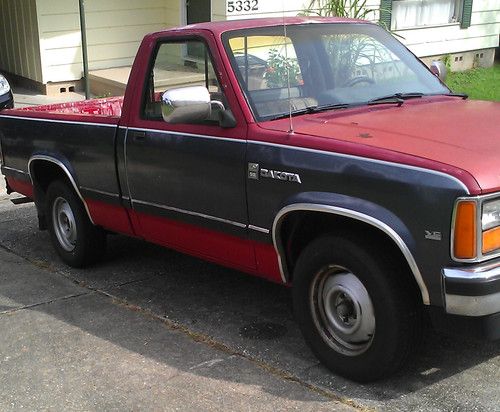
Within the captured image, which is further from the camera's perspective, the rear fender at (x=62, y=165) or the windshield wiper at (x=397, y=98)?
the rear fender at (x=62, y=165)

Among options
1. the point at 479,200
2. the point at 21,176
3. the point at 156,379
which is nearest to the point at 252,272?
the point at 156,379

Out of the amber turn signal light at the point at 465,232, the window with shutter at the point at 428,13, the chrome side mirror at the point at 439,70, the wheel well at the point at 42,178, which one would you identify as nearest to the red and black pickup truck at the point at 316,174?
the amber turn signal light at the point at 465,232

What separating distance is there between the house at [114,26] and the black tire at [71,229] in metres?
6.03

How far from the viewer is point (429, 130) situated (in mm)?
3836

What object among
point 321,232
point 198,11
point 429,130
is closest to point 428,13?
point 198,11

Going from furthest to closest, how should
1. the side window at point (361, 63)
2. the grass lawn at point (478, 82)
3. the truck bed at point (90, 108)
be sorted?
the grass lawn at point (478, 82) < the truck bed at point (90, 108) < the side window at point (361, 63)

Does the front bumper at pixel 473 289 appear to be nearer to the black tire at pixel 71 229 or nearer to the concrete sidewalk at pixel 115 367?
the concrete sidewalk at pixel 115 367

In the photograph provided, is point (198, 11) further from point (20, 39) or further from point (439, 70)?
point (439, 70)

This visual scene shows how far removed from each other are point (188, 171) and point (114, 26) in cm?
909

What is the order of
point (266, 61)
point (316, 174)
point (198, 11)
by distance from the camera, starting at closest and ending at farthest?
point (316, 174)
point (266, 61)
point (198, 11)

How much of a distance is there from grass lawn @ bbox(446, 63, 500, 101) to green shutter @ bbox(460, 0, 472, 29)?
93 centimetres

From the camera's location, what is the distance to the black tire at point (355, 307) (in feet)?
11.7

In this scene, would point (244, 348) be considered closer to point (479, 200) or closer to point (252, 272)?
point (252, 272)

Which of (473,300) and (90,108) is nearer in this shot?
(473,300)
